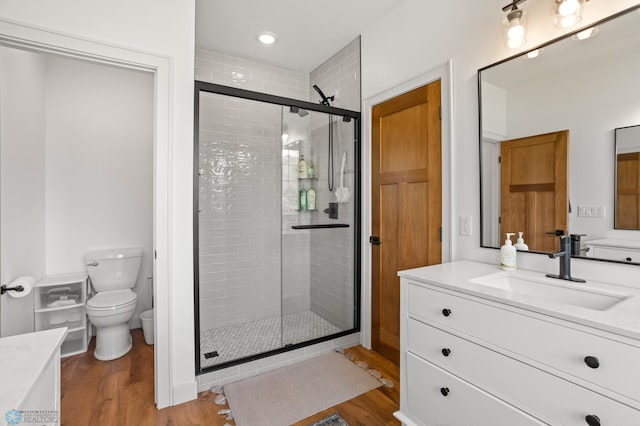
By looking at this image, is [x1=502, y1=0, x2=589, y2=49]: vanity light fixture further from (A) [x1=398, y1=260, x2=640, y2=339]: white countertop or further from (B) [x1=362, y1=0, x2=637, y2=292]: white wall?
(A) [x1=398, y1=260, x2=640, y2=339]: white countertop

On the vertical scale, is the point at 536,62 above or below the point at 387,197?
above

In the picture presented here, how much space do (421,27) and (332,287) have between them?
7.34ft

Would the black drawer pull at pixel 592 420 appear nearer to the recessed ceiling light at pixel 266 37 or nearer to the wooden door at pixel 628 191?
the wooden door at pixel 628 191

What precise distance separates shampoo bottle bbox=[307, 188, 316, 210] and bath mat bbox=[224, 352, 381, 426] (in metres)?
1.27

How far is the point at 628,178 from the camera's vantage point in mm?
1287

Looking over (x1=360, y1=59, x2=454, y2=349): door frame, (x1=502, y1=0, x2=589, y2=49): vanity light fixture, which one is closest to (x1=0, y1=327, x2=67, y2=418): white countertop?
(x1=360, y1=59, x2=454, y2=349): door frame

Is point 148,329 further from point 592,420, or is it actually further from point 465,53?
point 465,53

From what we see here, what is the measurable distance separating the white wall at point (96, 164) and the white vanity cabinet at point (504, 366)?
2749 mm

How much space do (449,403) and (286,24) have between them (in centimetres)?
284

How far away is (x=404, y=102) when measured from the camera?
90.6 inches

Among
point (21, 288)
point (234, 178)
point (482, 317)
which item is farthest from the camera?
point (234, 178)

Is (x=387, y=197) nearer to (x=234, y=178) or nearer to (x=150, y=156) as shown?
(x=234, y=178)

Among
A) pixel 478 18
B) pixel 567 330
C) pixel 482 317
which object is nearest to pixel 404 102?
pixel 478 18

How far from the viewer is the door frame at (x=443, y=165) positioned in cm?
199
